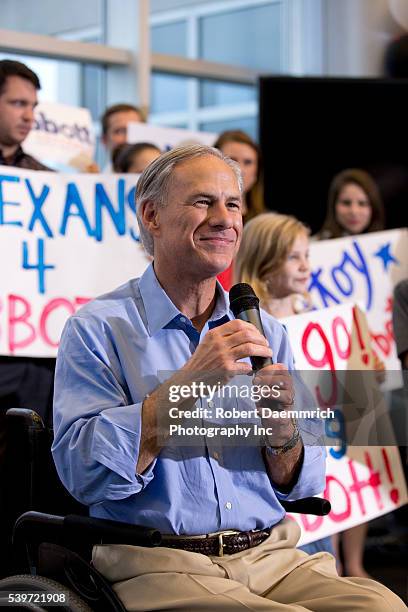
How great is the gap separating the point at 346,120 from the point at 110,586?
4694 mm

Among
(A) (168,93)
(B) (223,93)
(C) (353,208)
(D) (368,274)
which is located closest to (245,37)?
(B) (223,93)

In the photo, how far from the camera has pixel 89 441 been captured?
6.05ft

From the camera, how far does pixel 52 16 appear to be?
588 centimetres

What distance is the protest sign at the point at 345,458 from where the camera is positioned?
2.88 m

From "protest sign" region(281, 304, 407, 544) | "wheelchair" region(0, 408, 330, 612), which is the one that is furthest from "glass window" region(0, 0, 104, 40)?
"wheelchair" region(0, 408, 330, 612)

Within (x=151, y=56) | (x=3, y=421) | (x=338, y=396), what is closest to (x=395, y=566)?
(x=3, y=421)

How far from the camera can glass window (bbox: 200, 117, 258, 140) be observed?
6.64 m

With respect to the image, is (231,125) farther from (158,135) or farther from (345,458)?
(345,458)

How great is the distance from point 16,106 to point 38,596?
2071 millimetres

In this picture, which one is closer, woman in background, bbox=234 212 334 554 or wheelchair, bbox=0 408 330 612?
wheelchair, bbox=0 408 330 612

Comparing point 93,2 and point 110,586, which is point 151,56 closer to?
point 93,2

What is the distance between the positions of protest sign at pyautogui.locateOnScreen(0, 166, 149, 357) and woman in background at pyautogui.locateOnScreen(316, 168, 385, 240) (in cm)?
137

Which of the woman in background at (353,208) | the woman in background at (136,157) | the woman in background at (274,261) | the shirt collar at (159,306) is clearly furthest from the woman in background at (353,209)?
the shirt collar at (159,306)

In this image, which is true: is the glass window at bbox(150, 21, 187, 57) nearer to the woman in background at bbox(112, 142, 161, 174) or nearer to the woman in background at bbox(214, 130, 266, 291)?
the woman in background at bbox(214, 130, 266, 291)
